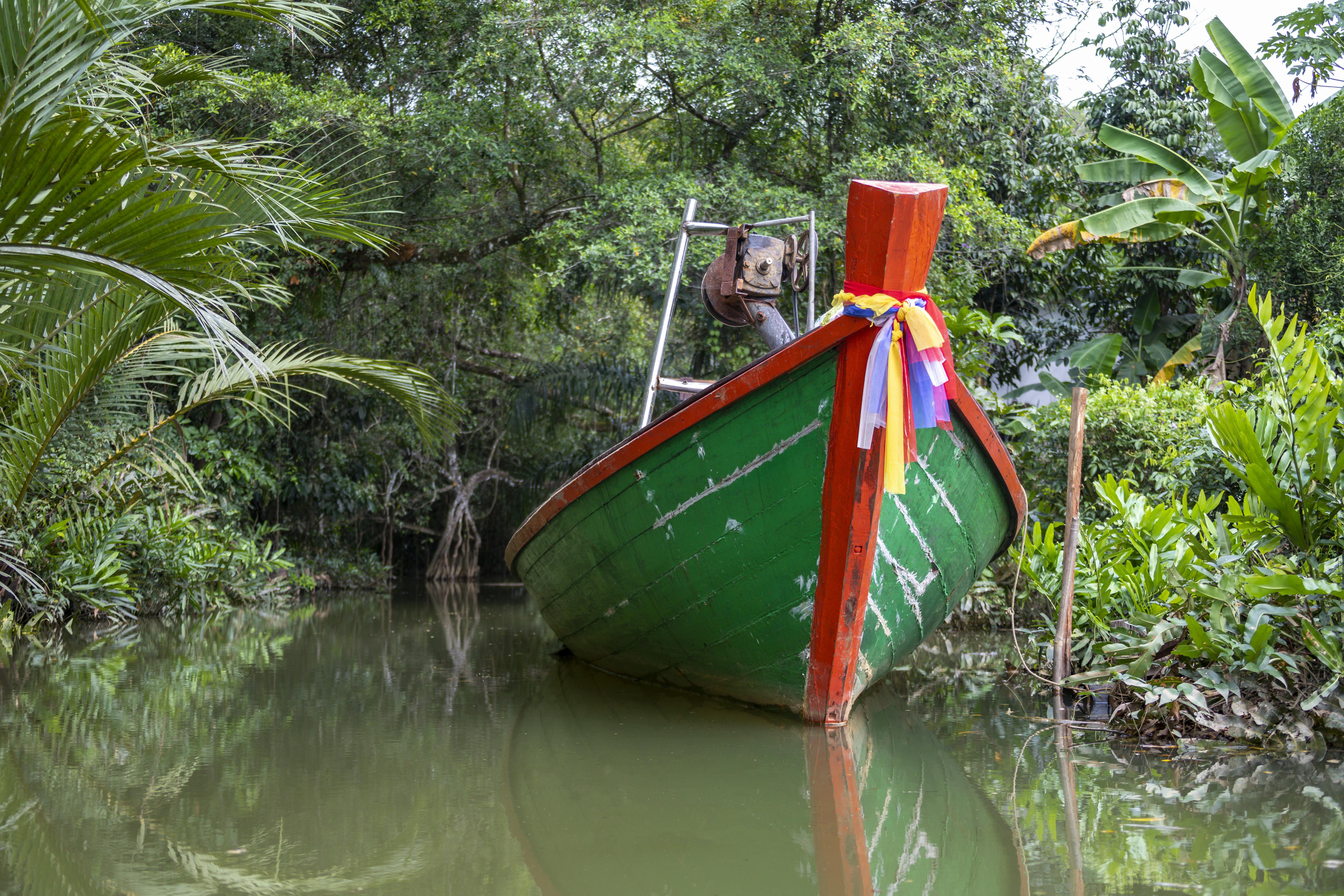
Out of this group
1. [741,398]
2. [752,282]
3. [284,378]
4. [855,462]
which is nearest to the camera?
[855,462]

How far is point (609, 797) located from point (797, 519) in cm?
119

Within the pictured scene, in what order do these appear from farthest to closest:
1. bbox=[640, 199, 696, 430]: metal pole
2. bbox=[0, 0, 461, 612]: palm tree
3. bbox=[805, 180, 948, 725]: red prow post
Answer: bbox=[640, 199, 696, 430]: metal pole, bbox=[805, 180, 948, 725]: red prow post, bbox=[0, 0, 461, 612]: palm tree

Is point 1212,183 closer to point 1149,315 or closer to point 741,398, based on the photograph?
point 1149,315

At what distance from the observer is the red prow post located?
3.21 m

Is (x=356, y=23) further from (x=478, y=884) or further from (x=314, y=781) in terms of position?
(x=478, y=884)

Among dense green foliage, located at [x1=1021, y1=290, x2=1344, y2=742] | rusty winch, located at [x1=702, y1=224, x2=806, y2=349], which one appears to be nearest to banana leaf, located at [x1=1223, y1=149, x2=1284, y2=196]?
dense green foliage, located at [x1=1021, y1=290, x2=1344, y2=742]

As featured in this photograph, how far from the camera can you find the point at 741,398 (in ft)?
11.8

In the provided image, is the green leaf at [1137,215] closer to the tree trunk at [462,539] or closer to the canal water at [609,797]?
the canal water at [609,797]

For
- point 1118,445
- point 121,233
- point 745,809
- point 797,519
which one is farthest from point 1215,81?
point 121,233

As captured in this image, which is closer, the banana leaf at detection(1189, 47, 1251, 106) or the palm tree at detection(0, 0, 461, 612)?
the palm tree at detection(0, 0, 461, 612)

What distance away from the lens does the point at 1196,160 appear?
1152 cm

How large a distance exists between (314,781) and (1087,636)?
11.0ft

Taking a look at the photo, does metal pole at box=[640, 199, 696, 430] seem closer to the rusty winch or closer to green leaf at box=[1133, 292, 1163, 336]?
the rusty winch

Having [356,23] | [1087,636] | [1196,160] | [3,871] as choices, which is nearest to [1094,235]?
[1196,160]
